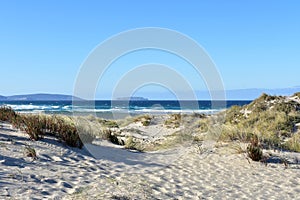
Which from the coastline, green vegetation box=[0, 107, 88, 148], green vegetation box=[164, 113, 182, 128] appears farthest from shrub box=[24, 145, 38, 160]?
green vegetation box=[164, 113, 182, 128]

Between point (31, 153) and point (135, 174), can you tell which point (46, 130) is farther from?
point (135, 174)

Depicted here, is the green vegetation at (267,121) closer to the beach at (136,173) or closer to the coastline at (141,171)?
the coastline at (141,171)

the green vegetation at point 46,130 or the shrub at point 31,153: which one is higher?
the green vegetation at point 46,130

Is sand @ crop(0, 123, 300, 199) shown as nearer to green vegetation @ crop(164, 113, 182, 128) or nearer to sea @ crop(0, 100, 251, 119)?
green vegetation @ crop(164, 113, 182, 128)

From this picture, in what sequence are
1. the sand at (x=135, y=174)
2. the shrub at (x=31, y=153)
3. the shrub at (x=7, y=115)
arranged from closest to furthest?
Result: 1. the sand at (x=135, y=174)
2. the shrub at (x=31, y=153)
3. the shrub at (x=7, y=115)

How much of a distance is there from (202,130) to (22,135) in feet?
34.1

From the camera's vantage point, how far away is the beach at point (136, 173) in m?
6.07

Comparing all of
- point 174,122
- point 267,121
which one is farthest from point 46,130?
point 174,122

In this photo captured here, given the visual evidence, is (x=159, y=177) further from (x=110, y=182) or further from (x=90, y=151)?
(x=90, y=151)

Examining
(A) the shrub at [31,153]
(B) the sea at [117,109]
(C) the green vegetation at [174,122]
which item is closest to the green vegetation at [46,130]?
(A) the shrub at [31,153]

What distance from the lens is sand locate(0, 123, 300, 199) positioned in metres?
6.05

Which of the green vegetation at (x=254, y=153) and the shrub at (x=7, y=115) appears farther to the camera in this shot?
the shrub at (x=7, y=115)

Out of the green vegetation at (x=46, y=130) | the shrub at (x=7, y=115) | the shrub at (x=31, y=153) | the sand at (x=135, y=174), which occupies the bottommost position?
the sand at (x=135, y=174)

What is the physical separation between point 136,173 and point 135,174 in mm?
122
